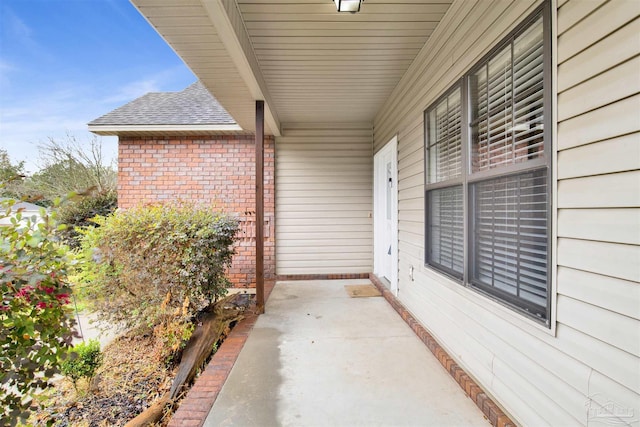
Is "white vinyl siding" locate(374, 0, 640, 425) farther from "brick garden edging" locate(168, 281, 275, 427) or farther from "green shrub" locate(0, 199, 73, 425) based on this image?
"green shrub" locate(0, 199, 73, 425)

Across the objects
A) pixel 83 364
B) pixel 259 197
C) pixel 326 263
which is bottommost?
pixel 83 364

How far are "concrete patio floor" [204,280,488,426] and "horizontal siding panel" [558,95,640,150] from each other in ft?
5.69

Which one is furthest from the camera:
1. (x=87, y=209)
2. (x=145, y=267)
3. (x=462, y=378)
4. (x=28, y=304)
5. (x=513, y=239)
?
(x=87, y=209)

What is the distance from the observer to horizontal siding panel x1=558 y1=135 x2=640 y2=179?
1161 mm

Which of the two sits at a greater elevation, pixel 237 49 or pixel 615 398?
pixel 237 49

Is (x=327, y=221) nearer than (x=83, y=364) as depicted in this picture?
No

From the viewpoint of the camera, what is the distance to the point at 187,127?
18.8ft

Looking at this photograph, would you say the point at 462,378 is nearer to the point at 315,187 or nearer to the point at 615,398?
the point at 615,398

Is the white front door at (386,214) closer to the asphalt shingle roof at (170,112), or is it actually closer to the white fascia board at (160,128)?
the white fascia board at (160,128)

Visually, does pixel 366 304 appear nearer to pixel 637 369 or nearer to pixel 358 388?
pixel 358 388

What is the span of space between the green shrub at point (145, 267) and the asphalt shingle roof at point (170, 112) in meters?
2.95

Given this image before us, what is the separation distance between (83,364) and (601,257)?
3.79 meters

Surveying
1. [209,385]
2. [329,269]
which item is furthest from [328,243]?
[209,385]

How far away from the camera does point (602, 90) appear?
1282mm
